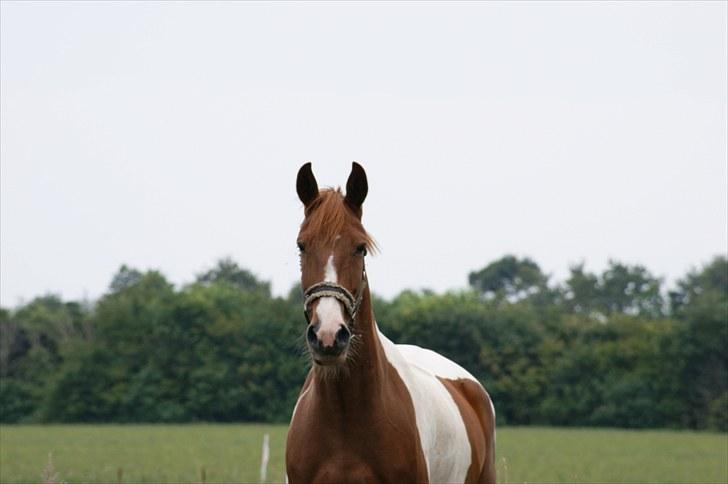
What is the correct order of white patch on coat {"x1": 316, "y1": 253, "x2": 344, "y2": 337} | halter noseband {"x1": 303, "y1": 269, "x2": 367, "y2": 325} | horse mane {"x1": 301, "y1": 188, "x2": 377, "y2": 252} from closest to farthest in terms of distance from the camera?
white patch on coat {"x1": 316, "y1": 253, "x2": 344, "y2": 337} → halter noseband {"x1": 303, "y1": 269, "x2": 367, "y2": 325} → horse mane {"x1": 301, "y1": 188, "x2": 377, "y2": 252}

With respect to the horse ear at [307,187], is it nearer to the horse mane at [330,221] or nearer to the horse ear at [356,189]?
the horse mane at [330,221]

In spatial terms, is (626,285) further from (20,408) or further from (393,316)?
(20,408)

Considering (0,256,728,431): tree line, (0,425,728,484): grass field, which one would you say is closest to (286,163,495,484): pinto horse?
(0,425,728,484): grass field

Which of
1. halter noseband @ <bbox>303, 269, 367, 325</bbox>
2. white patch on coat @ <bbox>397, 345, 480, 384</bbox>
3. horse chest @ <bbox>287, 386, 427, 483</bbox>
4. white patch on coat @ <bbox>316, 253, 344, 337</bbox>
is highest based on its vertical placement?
halter noseband @ <bbox>303, 269, 367, 325</bbox>

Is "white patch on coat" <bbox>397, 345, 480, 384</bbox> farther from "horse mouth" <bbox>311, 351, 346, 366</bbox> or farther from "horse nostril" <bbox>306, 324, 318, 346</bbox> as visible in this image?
"horse nostril" <bbox>306, 324, 318, 346</bbox>

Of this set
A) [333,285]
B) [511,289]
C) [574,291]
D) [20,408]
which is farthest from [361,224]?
[511,289]

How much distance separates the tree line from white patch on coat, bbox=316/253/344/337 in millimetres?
56315

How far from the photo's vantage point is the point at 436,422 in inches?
253

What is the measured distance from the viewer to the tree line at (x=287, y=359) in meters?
61.3

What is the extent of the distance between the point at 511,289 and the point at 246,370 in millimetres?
67744

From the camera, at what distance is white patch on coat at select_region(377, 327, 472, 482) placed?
6.22 metres

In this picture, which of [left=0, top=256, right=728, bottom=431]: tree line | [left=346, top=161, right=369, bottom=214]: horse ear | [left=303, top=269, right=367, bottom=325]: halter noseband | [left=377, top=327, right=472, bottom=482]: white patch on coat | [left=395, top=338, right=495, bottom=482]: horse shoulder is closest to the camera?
[left=303, top=269, right=367, bottom=325]: halter noseband

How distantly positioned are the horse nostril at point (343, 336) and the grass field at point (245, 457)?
1048cm

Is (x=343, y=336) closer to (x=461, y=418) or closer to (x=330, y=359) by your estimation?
(x=330, y=359)
